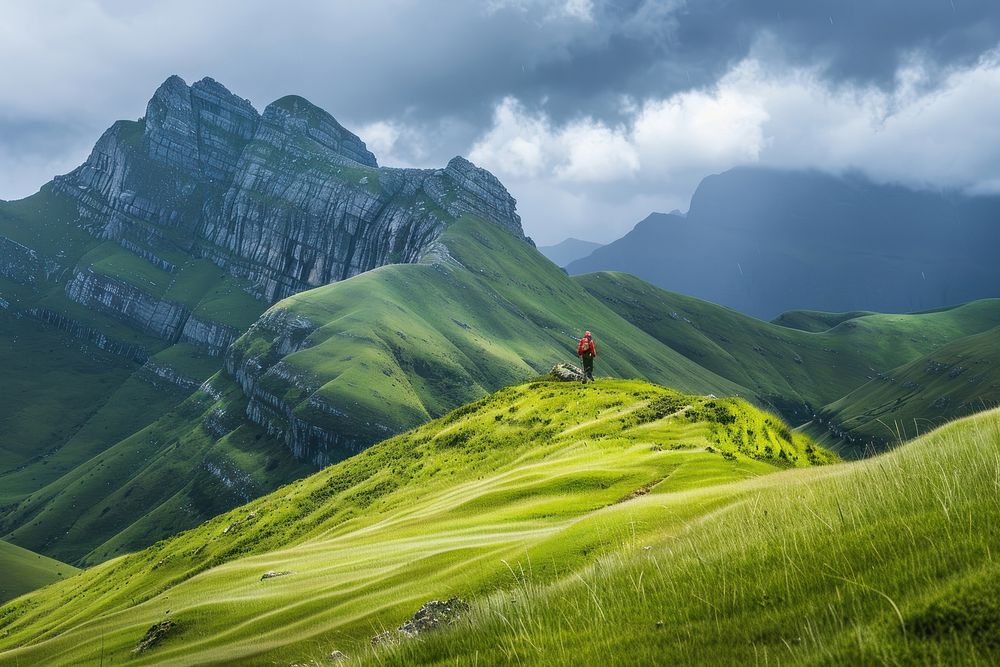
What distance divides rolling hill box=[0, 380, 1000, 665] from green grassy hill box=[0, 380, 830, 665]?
0.47 ft

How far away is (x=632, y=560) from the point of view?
9.50 meters

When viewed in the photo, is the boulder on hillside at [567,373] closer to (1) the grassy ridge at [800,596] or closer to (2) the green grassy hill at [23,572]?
(1) the grassy ridge at [800,596]

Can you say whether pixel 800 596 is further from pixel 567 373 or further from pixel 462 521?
pixel 567 373

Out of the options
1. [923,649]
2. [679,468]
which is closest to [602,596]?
[923,649]

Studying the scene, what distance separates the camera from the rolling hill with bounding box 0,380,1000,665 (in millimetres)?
5797

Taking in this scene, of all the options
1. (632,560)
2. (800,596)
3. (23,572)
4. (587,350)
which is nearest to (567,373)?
(587,350)

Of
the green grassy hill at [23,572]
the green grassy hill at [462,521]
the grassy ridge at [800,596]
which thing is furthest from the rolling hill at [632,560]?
the green grassy hill at [23,572]

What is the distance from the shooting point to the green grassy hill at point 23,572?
125312 mm

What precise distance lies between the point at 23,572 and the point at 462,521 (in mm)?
145032

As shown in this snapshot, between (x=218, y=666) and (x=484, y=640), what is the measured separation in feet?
49.7

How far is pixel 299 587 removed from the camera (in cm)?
2469

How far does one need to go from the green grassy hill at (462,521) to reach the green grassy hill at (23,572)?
76639 millimetres

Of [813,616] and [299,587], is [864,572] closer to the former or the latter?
[813,616]

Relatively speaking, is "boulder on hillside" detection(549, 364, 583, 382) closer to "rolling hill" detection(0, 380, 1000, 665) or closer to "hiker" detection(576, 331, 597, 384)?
"hiker" detection(576, 331, 597, 384)
